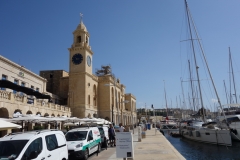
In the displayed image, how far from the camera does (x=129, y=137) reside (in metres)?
9.62

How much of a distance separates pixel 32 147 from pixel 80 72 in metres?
40.8

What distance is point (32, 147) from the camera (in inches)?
287

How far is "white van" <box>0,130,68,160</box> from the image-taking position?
6816mm

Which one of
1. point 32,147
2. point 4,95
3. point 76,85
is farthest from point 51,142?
point 76,85

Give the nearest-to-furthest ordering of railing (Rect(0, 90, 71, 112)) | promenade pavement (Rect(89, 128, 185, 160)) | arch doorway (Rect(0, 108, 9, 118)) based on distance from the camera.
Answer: promenade pavement (Rect(89, 128, 185, 160)) < railing (Rect(0, 90, 71, 112)) < arch doorway (Rect(0, 108, 9, 118))

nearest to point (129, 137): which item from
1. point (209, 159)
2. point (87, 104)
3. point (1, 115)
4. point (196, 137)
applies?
point (209, 159)

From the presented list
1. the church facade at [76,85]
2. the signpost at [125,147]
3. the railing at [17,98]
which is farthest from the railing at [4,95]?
the signpost at [125,147]

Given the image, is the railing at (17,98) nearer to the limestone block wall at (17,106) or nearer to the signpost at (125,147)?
the limestone block wall at (17,106)

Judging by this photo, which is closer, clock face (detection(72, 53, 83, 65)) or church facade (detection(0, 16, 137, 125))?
church facade (detection(0, 16, 137, 125))

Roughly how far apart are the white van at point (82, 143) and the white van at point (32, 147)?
335cm

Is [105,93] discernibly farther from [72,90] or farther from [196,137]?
[196,137]

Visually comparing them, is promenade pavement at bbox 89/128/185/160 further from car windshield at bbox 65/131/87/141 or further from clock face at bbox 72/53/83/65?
clock face at bbox 72/53/83/65

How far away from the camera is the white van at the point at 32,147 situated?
6816mm

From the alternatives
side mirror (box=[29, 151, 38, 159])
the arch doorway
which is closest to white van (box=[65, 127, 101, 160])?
side mirror (box=[29, 151, 38, 159])
